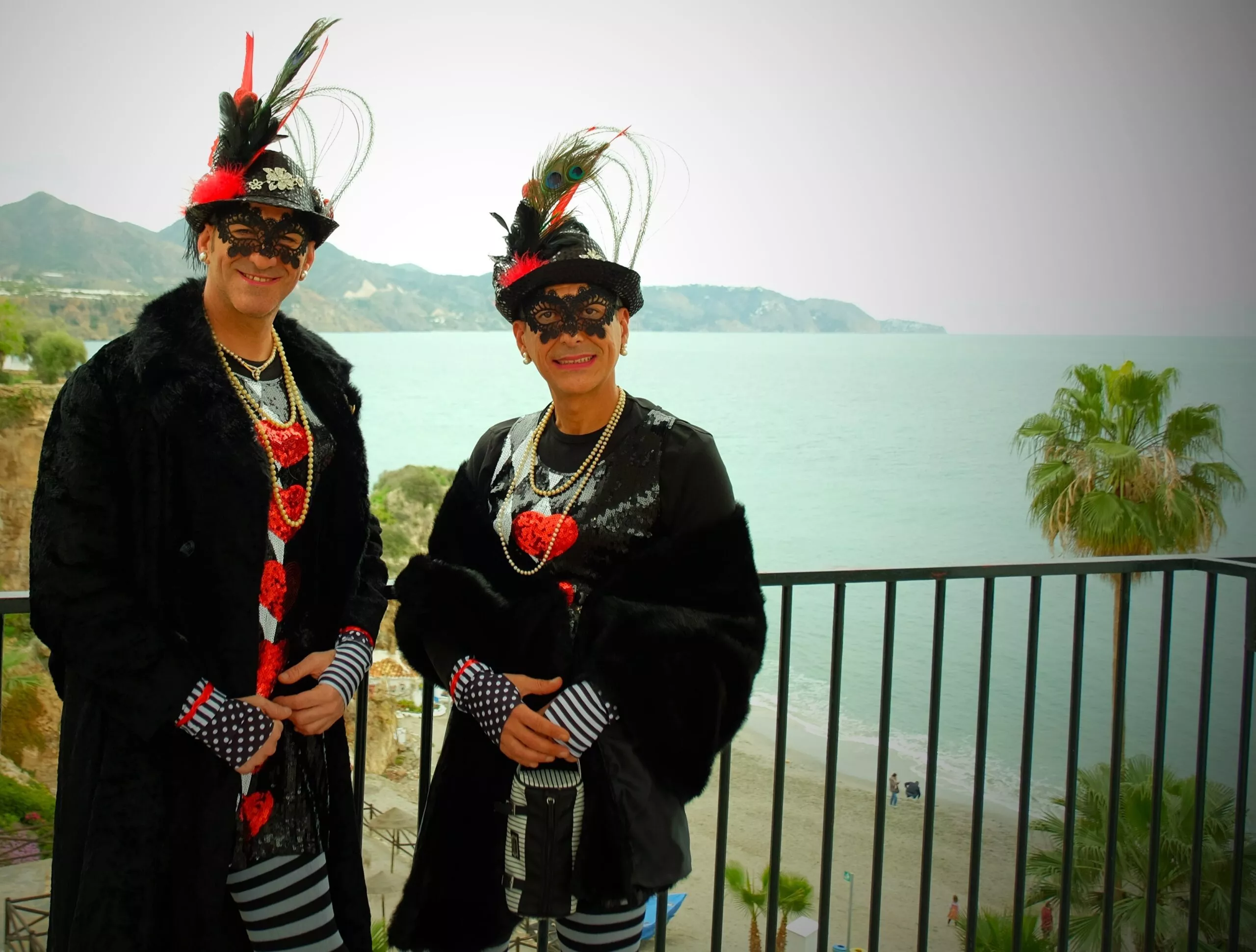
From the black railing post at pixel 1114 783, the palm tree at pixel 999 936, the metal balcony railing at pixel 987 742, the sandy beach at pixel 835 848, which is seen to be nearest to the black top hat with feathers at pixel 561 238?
the metal balcony railing at pixel 987 742

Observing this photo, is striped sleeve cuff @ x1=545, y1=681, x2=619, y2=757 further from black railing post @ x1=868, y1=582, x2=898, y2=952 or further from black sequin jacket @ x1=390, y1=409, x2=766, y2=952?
black railing post @ x1=868, y1=582, x2=898, y2=952

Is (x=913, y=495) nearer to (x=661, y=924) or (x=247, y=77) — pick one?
(x=661, y=924)

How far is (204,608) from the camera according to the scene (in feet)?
5.48

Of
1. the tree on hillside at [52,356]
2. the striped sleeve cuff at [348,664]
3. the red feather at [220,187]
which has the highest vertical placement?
the tree on hillside at [52,356]

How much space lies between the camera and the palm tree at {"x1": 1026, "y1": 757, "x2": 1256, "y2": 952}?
12.8 metres

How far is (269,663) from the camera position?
1.79 metres

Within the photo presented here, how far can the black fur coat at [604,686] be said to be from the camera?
176 centimetres

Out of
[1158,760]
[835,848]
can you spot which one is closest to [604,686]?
[1158,760]

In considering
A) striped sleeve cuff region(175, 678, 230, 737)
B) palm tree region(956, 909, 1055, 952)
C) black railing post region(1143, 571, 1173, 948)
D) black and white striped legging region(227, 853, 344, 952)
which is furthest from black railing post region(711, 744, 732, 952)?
palm tree region(956, 909, 1055, 952)

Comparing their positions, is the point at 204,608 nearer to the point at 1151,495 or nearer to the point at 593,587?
the point at 593,587

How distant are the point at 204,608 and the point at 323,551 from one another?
0.29 metres

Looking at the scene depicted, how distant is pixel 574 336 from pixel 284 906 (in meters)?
1.24

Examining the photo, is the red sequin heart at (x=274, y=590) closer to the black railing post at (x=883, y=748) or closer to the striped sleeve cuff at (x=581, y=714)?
the striped sleeve cuff at (x=581, y=714)

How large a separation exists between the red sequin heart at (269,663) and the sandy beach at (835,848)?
70.9ft
